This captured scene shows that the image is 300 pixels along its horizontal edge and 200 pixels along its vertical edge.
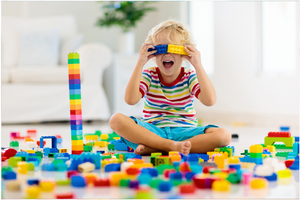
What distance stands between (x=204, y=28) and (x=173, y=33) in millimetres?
2124

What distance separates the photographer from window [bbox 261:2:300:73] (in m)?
2.54

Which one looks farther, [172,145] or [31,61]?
[31,61]

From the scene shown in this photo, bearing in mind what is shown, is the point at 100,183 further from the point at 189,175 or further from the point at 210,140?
the point at 210,140

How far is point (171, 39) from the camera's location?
140cm

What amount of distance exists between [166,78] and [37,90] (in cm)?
176

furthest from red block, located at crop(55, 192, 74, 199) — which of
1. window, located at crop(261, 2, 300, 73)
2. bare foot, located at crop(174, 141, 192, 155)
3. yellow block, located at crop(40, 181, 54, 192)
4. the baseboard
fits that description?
window, located at crop(261, 2, 300, 73)

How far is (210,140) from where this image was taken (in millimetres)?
1261

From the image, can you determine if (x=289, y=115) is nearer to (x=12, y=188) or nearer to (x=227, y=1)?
(x=227, y=1)

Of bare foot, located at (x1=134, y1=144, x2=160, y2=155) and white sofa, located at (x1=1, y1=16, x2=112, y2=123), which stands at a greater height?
white sofa, located at (x1=1, y1=16, x2=112, y2=123)

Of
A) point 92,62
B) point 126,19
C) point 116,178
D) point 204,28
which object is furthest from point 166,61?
point 126,19

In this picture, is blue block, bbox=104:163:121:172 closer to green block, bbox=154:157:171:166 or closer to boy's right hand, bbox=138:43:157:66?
green block, bbox=154:157:171:166

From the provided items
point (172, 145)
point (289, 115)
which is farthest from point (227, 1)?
point (172, 145)

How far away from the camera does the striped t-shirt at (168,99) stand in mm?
1407

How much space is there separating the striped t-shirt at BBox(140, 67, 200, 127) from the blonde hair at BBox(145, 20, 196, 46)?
0.42 ft
